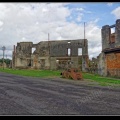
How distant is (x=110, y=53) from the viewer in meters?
30.4


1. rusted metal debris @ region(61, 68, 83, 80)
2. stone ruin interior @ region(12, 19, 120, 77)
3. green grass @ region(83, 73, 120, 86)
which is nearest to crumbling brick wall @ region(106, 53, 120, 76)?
green grass @ region(83, 73, 120, 86)

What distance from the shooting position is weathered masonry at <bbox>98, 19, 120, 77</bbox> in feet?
95.8

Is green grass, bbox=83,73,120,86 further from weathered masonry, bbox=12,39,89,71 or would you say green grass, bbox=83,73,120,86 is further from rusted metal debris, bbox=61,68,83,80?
weathered masonry, bbox=12,39,89,71

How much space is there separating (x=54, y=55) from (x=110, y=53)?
95.1 feet

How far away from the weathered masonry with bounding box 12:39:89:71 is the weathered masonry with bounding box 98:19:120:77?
71.5 feet

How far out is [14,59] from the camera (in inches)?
2509

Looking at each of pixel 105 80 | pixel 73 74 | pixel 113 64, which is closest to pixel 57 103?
pixel 105 80

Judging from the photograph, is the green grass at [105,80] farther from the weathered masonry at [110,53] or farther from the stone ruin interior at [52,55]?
the stone ruin interior at [52,55]

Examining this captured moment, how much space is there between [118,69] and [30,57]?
35.6 metres

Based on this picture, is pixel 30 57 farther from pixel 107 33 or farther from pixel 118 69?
pixel 118 69

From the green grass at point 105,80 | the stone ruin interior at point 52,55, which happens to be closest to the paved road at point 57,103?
the green grass at point 105,80
